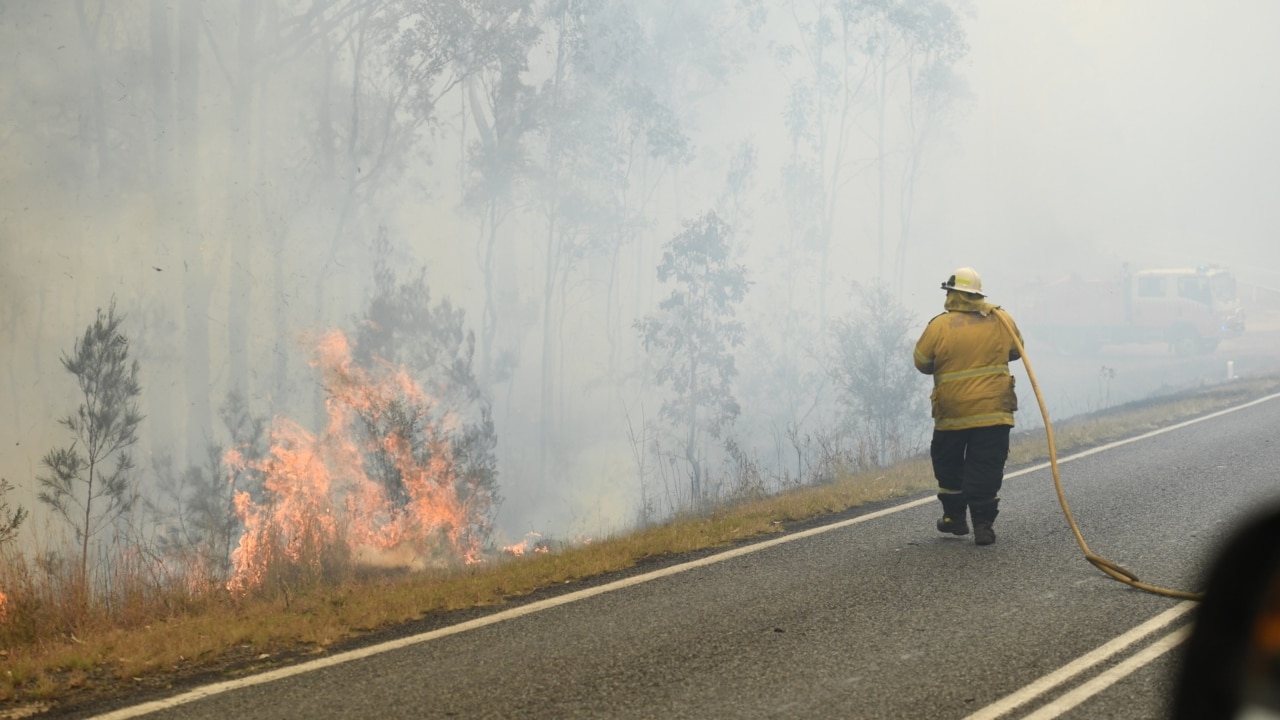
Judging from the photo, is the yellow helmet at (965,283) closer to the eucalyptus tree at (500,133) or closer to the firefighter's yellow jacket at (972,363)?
the firefighter's yellow jacket at (972,363)

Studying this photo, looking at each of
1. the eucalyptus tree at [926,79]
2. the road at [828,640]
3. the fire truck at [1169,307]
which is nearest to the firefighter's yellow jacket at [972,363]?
the road at [828,640]

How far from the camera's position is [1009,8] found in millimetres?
99688

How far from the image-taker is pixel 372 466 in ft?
125

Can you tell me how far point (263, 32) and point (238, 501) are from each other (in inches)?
880

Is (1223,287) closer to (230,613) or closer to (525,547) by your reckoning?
(525,547)

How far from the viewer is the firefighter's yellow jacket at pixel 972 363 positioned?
8.27 metres

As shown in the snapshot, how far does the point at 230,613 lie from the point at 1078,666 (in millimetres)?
4961

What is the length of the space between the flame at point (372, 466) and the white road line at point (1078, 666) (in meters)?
9.73

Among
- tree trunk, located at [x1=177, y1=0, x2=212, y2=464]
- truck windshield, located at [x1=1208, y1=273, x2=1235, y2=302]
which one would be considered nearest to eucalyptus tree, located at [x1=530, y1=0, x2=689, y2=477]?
tree trunk, located at [x1=177, y1=0, x2=212, y2=464]

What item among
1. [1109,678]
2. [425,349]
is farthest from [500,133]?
[1109,678]

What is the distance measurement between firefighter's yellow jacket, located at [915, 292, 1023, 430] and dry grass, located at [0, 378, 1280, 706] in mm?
1967

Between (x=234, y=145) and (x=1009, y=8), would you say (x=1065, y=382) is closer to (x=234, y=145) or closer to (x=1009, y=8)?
(x=234, y=145)

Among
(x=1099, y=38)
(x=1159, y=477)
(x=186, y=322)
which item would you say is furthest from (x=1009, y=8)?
(x=1159, y=477)

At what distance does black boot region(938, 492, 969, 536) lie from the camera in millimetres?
8523
